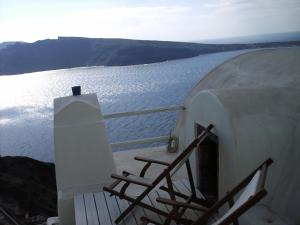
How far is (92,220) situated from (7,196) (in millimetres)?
10847

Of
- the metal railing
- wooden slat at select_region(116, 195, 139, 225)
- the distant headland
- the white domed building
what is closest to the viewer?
the white domed building

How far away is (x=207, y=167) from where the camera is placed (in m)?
5.34

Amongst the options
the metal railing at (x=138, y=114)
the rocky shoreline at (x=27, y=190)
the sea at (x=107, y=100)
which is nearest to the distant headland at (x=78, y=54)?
the sea at (x=107, y=100)

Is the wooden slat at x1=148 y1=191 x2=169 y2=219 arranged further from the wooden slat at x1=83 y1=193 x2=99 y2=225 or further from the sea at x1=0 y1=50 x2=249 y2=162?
the sea at x1=0 y1=50 x2=249 y2=162

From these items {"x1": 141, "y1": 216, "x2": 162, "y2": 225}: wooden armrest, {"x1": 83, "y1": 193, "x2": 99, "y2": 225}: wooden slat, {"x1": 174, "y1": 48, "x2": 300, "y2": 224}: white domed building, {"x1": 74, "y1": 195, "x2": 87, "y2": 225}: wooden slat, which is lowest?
{"x1": 74, "y1": 195, "x2": 87, "y2": 225}: wooden slat

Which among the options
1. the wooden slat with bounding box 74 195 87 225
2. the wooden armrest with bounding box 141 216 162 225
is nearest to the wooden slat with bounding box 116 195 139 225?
the wooden armrest with bounding box 141 216 162 225

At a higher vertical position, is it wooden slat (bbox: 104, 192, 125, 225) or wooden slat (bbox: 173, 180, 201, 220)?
wooden slat (bbox: 173, 180, 201, 220)

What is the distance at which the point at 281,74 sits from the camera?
5926mm

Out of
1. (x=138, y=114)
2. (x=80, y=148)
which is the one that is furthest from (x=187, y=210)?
(x=138, y=114)

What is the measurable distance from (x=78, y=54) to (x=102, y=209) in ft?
277

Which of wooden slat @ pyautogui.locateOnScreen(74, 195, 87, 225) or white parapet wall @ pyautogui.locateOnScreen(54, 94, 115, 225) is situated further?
white parapet wall @ pyautogui.locateOnScreen(54, 94, 115, 225)

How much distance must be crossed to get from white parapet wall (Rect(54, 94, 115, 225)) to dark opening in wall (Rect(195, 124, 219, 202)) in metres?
1.57

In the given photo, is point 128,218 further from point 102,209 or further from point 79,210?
point 79,210

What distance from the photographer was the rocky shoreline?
40.4 feet
